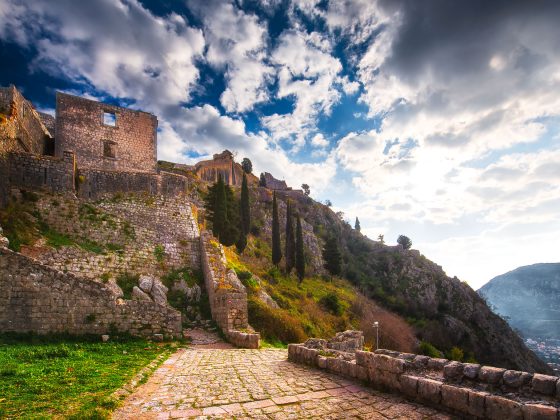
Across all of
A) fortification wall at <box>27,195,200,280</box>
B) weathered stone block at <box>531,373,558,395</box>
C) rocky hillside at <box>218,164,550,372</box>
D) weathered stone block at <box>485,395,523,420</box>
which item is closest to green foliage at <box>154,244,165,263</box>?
fortification wall at <box>27,195,200,280</box>

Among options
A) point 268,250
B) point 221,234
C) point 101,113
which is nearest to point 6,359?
point 101,113

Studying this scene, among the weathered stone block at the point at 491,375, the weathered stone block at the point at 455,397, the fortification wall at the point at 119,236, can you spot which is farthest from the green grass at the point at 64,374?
the weathered stone block at the point at 491,375

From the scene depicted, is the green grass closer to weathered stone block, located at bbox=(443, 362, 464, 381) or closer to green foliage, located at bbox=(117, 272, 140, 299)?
green foliage, located at bbox=(117, 272, 140, 299)

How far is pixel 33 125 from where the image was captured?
20.9 meters

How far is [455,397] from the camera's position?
460 centimetres

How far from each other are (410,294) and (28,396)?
6231 centimetres

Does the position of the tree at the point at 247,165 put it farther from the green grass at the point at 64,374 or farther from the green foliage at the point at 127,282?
the green grass at the point at 64,374

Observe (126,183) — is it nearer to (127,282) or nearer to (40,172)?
(40,172)

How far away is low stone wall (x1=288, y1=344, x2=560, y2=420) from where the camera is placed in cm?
398

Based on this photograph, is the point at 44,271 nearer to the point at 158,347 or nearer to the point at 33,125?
the point at 158,347

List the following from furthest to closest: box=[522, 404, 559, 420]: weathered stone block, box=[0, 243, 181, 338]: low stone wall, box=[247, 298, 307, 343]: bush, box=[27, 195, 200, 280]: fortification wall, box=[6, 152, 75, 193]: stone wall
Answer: box=[6, 152, 75, 193]: stone wall → box=[247, 298, 307, 343]: bush → box=[27, 195, 200, 280]: fortification wall → box=[0, 243, 181, 338]: low stone wall → box=[522, 404, 559, 420]: weathered stone block

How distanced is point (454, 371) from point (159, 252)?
54.1 ft

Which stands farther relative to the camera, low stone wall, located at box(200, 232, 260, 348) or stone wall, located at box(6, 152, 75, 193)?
stone wall, located at box(6, 152, 75, 193)

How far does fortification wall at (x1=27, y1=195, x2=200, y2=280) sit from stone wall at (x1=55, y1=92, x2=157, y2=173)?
5631 millimetres
